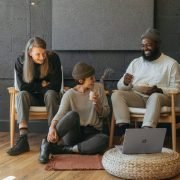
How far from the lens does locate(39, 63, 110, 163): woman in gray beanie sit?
3121mm

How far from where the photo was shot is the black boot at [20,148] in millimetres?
3336

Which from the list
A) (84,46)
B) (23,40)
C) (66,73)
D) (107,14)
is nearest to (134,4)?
(107,14)

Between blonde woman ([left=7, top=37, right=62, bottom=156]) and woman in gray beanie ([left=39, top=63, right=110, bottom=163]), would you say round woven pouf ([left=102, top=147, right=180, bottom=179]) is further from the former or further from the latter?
blonde woman ([left=7, top=37, right=62, bottom=156])

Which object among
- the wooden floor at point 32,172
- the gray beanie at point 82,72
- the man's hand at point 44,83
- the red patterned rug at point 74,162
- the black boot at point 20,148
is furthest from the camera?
the man's hand at point 44,83

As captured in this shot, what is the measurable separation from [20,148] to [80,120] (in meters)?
0.60

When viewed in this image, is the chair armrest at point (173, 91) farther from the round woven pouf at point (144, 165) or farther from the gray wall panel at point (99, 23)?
the gray wall panel at point (99, 23)

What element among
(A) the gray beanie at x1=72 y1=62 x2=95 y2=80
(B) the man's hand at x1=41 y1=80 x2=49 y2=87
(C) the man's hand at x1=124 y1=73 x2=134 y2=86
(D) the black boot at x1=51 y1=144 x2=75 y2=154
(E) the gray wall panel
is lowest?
(D) the black boot at x1=51 y1=144 x2=75 y2=154

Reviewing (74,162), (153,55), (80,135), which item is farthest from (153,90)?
(74,162)

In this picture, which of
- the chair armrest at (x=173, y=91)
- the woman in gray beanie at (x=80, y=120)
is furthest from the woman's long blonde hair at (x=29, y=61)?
the chair armrest at (x=173, y=91)

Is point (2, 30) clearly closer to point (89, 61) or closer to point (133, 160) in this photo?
point (89, 61)

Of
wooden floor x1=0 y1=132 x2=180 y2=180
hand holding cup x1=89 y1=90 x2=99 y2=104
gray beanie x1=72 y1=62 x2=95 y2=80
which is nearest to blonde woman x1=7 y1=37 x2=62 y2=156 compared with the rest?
wooden floor x1=0 y1=132 x2=180 y2=180

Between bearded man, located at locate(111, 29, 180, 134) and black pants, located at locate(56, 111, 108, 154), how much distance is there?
0.24 metres

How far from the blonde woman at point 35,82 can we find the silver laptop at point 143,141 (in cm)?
101

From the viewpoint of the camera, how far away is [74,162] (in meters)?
3.01
